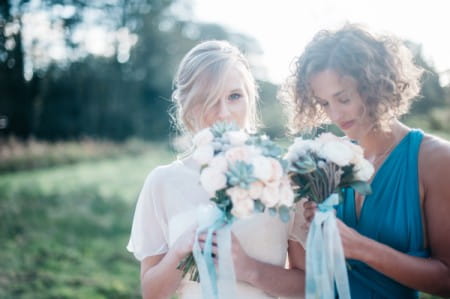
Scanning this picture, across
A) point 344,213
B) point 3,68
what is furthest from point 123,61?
point 344,213

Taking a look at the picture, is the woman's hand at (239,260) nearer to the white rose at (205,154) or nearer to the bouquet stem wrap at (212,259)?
the bouquet stem wrap at (212,259)

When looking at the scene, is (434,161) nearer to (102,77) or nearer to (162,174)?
(162,174)

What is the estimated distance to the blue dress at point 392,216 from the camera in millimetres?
2676

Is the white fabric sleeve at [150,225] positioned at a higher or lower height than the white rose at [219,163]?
lower

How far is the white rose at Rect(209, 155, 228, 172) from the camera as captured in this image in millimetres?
2096

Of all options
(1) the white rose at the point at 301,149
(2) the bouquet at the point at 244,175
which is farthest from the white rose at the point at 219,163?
(1) the white rose at the point at 301,149

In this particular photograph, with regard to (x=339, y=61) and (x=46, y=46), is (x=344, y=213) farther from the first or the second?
(x=46, y=46)

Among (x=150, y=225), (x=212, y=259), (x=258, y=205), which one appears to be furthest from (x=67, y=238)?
(x=258, y=205)

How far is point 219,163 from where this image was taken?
211cm

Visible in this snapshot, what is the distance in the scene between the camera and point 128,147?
79.4ft

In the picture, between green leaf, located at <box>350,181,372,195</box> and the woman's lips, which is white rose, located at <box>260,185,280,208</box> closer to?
green leaf, located at <box>350,181,372,195</box>

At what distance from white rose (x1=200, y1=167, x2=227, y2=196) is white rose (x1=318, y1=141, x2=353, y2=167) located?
1.66 ft

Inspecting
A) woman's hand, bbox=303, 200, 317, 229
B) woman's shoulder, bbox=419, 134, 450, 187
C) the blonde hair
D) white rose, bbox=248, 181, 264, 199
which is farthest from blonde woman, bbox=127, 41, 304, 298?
woman's shoulder, bbox=419, 134, 450, 187

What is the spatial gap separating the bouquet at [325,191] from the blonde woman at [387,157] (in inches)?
15.6
